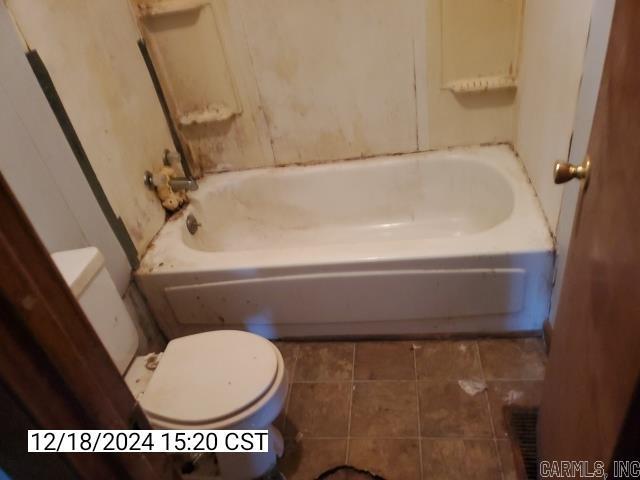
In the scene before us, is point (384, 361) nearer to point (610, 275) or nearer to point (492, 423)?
point (492, 423)

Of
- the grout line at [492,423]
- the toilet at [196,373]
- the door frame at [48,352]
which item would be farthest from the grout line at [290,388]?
the door frame at [48,352]

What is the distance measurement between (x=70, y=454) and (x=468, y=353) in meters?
1.48

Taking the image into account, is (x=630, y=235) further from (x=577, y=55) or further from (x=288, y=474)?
(x=288, y=474)

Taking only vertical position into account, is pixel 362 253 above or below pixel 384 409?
above

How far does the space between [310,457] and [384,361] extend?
17.8 inches

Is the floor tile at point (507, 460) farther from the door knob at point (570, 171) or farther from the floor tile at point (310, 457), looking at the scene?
the door knob at point (570, 171)

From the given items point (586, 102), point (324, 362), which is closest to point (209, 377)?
point (324, 362)

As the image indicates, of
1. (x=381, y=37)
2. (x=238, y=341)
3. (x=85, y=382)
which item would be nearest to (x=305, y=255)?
(x=238, y=341)

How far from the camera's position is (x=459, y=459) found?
1334mm

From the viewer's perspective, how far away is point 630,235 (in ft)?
1.87

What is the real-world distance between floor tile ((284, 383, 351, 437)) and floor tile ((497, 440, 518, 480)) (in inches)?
19.3

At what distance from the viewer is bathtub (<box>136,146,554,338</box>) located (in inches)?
59.9

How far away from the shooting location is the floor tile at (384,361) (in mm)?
1628

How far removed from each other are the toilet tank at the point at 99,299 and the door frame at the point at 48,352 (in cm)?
70
